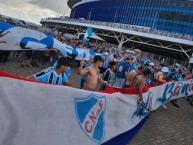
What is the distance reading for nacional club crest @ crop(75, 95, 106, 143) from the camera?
4.62 meters

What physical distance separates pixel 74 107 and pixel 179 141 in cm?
426

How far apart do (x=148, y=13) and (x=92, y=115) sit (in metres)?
78.0

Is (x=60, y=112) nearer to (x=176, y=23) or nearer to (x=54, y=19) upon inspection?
(x=176, y=23)

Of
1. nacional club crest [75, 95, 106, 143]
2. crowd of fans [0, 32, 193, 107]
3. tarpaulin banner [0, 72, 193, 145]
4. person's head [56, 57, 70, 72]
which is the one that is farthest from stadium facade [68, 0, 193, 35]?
person's head [56, 57, 70, 72]

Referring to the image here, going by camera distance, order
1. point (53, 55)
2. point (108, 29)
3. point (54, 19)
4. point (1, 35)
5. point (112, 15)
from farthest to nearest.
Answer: point (54, 19)
point (112, 15)
point (108, 29)
point (53, 55)
point (1, 35)

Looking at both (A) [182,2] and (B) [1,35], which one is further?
(A) [182,2]

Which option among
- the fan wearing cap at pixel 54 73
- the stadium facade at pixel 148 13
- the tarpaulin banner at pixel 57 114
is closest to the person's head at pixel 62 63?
the fan wearing cap at pixel 54 73

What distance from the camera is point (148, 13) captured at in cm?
8019

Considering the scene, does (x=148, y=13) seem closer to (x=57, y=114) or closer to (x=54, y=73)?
(x=54, y=73)

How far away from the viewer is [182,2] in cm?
7200

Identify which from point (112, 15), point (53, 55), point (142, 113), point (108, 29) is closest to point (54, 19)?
point (112, 15)

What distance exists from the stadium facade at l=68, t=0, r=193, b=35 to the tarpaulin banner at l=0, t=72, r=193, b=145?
67.7 meters

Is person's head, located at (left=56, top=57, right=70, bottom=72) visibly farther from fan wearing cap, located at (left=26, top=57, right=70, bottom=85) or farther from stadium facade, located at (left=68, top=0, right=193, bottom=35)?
stadium facade, located at (left=68, top=0, right=193, bottom=35)

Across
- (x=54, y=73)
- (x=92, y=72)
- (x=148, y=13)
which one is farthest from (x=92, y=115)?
(x=148, y=13)
